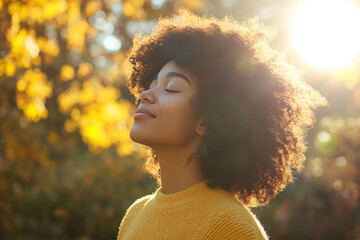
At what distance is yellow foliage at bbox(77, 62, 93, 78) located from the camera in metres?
5.61

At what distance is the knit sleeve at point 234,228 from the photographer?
4.86ft

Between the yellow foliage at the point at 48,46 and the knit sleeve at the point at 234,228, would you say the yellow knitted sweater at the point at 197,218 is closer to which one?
the knit sleeve at the point at 234,228

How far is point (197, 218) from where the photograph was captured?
158 centimetres

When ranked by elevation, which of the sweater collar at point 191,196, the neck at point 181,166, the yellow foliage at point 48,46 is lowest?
the sweater collar at point 191,196

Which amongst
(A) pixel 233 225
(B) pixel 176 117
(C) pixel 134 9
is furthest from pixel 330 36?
(A) pixel 233 225

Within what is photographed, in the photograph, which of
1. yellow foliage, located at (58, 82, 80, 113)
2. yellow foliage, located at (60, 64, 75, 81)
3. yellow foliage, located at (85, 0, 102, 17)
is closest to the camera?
yellow foliage, located at (85, 0, 102, 17)

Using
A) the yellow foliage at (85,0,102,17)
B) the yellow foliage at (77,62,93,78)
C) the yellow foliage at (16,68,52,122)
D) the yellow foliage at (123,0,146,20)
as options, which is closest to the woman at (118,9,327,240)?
the yellow foliage at (16,68,52,122)

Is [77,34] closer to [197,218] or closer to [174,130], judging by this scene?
[174,130]

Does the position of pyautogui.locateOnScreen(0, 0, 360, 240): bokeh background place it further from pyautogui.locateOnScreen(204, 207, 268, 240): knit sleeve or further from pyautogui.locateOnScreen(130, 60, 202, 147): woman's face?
pyautogui.locateOnScreen(204, 207, 268, 240): knit sleeve

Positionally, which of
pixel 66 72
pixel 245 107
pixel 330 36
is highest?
pixel 330 36

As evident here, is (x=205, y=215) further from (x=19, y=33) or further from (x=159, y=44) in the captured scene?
(x=19, y=33)

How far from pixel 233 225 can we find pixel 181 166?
1.27 feet

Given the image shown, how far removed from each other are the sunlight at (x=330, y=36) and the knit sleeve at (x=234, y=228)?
9.99ft

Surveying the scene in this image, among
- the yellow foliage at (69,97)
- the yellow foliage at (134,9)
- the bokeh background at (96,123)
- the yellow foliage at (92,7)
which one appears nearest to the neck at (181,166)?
the bokeh background at (96,123)
